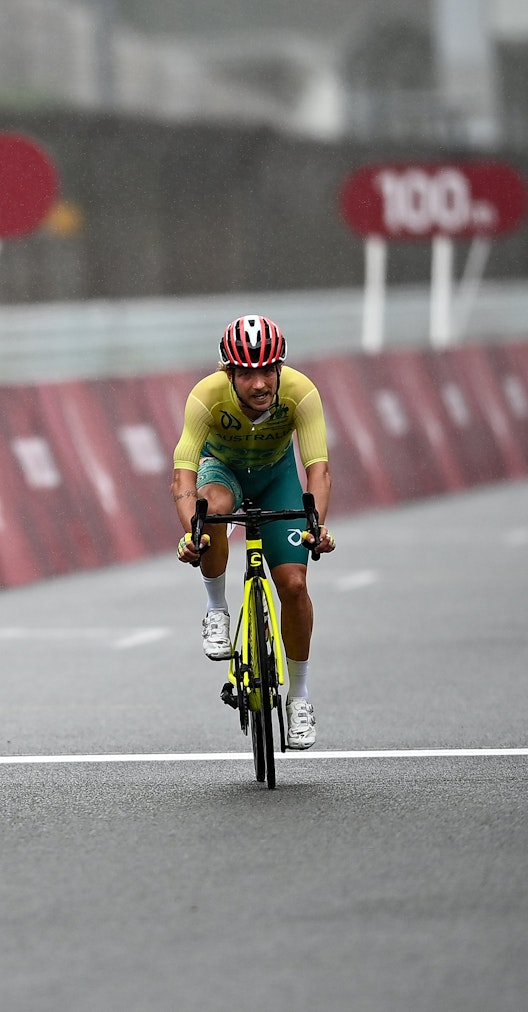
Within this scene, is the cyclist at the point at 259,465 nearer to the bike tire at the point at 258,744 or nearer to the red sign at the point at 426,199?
the bike tire at the point at 258,744

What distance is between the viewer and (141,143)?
4384cm

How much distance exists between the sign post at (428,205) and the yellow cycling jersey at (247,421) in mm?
19393

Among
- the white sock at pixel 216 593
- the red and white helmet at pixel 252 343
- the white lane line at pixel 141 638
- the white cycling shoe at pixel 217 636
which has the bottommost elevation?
the white lane line at pixel 141 638

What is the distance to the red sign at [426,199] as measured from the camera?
2936 centimetres

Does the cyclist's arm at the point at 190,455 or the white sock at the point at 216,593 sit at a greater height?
the cyclist's arm at the point at 190,455

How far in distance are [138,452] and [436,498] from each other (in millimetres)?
5807

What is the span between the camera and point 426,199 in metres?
29.8

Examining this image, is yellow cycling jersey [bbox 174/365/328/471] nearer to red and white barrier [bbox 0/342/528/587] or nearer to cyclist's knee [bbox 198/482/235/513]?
cyclist's knee [bbox 198/482/235/513]

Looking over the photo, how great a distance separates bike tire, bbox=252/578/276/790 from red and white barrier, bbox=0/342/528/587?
814cm

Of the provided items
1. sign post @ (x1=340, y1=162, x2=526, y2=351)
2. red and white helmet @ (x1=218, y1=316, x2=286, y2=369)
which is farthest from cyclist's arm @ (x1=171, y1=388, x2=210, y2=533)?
sign post @ (x1=340, y1=162, x2=526, y2=351)

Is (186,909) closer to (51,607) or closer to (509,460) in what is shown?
(51,607)

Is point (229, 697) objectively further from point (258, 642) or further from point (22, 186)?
point (22, 186)

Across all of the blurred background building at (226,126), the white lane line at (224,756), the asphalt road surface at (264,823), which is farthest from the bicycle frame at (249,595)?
the blurred background building at (226,126)

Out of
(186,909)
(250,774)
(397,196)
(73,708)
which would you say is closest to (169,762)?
(250,774)
